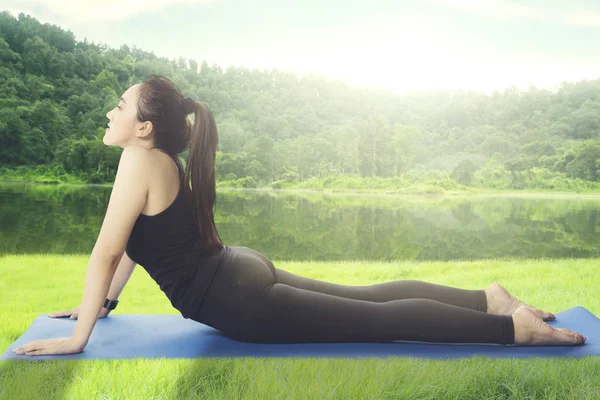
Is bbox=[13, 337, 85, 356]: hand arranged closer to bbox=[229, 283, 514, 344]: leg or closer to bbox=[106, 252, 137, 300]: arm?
bbox=[106, 252, 137, 300]: arm

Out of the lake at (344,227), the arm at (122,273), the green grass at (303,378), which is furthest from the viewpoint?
the lake at (344,227)

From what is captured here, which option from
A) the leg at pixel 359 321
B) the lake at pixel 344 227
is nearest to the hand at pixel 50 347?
the leg at pixel 359 321

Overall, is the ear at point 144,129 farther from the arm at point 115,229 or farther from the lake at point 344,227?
the lake at point 344,227

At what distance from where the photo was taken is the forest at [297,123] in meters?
17.5

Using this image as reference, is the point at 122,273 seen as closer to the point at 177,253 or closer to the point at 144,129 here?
the point at 177,253

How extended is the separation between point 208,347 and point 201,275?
23cm

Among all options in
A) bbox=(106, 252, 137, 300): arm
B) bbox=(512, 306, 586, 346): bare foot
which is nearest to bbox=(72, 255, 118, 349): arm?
bbox=(106, 252, 137, 300): arm

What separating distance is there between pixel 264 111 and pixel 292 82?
198 cm

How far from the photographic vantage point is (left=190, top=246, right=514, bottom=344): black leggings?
5.27 ft

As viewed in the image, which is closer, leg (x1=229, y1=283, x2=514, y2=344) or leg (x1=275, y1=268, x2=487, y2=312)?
leg (x1=229, y1=283, x2=514, y2=344)

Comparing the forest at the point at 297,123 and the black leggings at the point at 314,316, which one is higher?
the forest at the point at 297,123

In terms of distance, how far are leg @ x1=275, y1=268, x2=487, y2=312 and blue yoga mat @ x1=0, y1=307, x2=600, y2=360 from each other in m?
0.18

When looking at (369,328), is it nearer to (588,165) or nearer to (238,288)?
(238,288)

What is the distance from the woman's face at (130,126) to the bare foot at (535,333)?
4.09 ft
